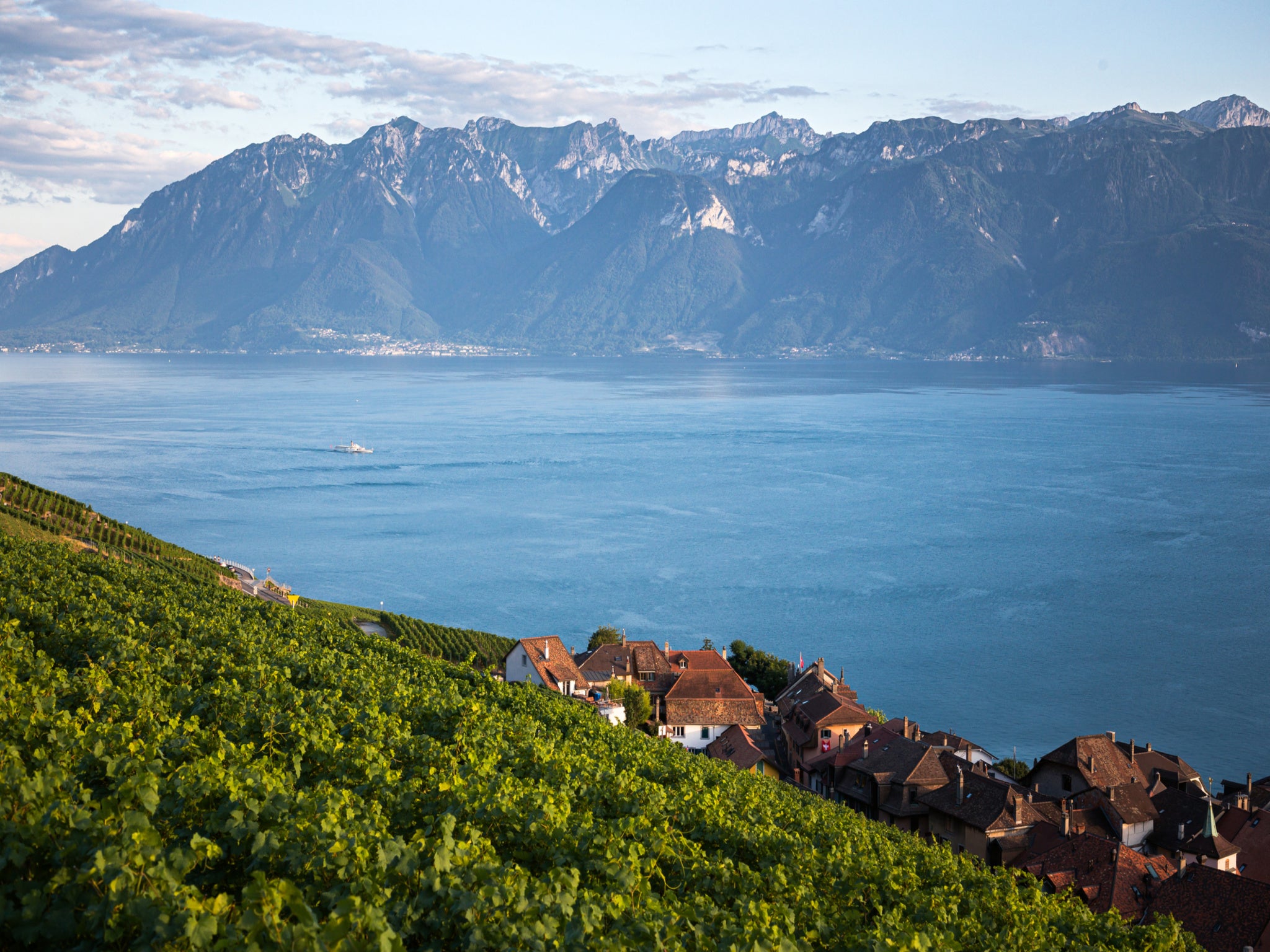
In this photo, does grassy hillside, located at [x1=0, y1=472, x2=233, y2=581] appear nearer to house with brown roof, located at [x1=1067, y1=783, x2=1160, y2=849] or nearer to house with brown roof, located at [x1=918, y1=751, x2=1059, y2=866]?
house with brown roof, located at [x1=918, y1=751, x2=1059, y2=866]

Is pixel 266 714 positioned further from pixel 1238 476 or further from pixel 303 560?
pixel 1238 476

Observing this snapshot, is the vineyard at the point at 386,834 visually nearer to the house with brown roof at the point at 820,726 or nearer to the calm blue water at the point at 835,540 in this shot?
the house with brown roof at the point at 820,726

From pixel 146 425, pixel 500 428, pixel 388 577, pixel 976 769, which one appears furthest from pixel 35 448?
pixel 976 769

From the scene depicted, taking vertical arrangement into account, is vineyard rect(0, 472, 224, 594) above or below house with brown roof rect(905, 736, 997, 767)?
above

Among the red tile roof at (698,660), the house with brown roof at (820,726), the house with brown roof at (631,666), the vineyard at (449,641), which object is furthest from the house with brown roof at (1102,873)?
the vineyard at (449,641)

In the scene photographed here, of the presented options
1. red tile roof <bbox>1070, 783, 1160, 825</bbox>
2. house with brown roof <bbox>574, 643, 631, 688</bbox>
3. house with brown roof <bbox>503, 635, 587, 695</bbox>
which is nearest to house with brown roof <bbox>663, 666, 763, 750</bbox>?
house with brown roof <bbox>574, 643, 631, 688</bbox>

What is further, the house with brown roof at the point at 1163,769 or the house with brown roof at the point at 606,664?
the house with brown roof at the point at 606,664
